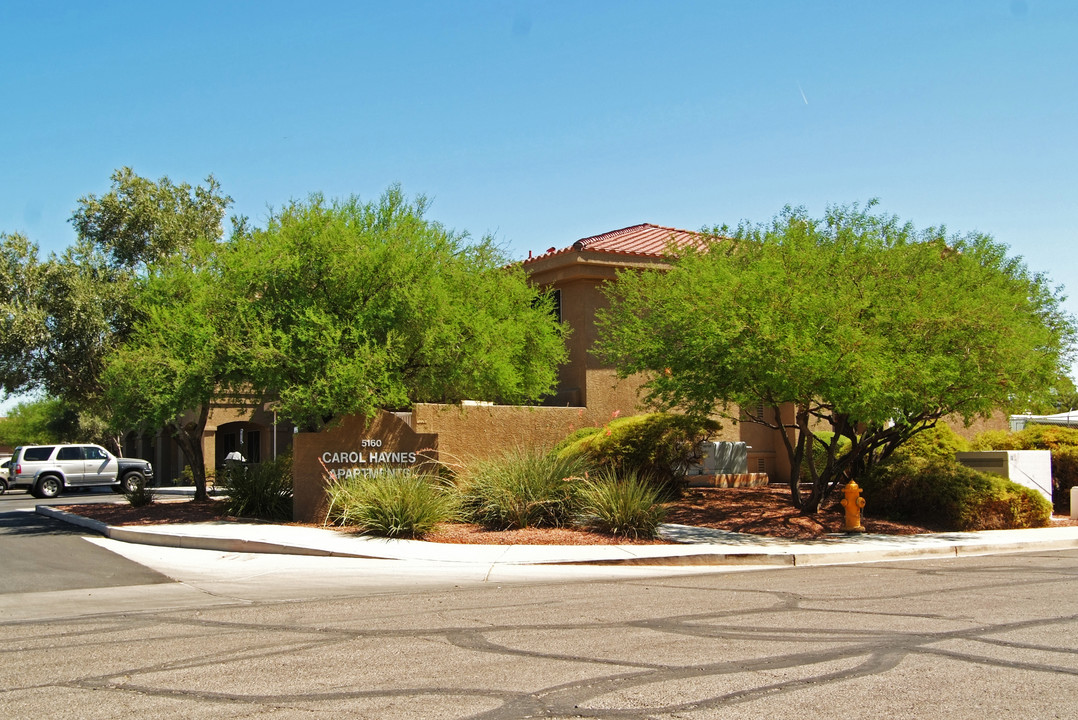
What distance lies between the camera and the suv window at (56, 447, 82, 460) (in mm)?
34688

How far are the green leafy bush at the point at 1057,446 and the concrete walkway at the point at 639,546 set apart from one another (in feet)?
20.1

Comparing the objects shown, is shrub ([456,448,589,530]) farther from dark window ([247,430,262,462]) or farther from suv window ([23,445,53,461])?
dark window ([247,430,262,462])

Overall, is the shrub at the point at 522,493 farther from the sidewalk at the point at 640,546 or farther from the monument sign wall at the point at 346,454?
the sidewalk at the point at 640,546

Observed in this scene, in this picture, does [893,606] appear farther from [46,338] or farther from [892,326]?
[46,338]

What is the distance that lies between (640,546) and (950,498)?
6762mm

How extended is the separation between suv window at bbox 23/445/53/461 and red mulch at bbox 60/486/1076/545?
43.7 ft

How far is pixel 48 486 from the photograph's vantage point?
3428 cm

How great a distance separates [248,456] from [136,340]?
20478 millimetres

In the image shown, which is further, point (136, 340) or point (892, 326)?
point (136, 340)

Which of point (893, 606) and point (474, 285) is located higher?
point (474, 285)

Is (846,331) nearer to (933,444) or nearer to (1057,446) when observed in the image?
(933,444)

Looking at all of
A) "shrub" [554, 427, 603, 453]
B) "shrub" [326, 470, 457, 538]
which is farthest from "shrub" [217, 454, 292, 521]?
"shrub" [554, 427, 603, 453]

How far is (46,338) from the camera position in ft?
82.1

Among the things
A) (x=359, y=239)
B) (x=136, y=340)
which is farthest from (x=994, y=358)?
(x=136, y=340)
